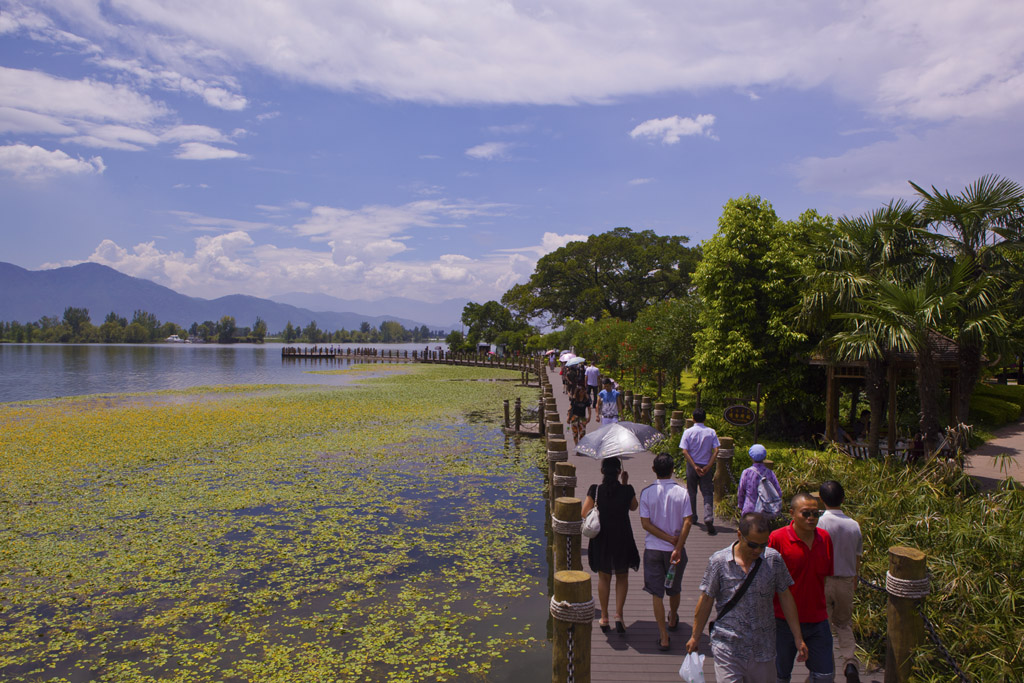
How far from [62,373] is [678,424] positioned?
57836 mm

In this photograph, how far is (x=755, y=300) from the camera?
15.7 m

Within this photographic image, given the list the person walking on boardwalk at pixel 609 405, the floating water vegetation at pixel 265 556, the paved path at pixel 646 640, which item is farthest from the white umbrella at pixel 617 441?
the person walking on boardwalk at pixel 609 405

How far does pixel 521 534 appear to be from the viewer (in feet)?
33.7

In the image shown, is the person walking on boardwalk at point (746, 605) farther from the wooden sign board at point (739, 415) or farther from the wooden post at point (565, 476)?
the wooden sign board at point (739, 415)

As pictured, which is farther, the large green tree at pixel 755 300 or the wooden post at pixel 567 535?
the large green tree at pixel 755 300

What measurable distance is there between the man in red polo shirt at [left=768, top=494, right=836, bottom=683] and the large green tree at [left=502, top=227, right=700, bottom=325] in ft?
164

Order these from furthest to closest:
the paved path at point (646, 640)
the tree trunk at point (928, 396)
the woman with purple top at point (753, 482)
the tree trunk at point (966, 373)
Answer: the tree trunk at point (966, 373)
the tree trunk at point (928, 396)
the woman with purple top at point (753, 482)
the paved path at point (646, 640)

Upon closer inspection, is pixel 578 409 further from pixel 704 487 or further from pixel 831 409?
pixel 704 487

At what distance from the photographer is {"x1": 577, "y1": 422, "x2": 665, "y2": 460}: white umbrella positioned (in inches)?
289

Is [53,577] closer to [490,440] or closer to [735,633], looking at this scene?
[735,633]

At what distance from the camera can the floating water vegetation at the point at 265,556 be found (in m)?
6.55

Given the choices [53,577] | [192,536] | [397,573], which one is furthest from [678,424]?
[53,577]

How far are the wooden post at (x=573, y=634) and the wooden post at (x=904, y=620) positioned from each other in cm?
202

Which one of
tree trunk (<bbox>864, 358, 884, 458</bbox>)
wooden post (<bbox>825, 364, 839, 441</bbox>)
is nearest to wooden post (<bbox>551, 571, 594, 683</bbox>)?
tree trunk (<bbox>864, 358, 884, 458</bbox>)
